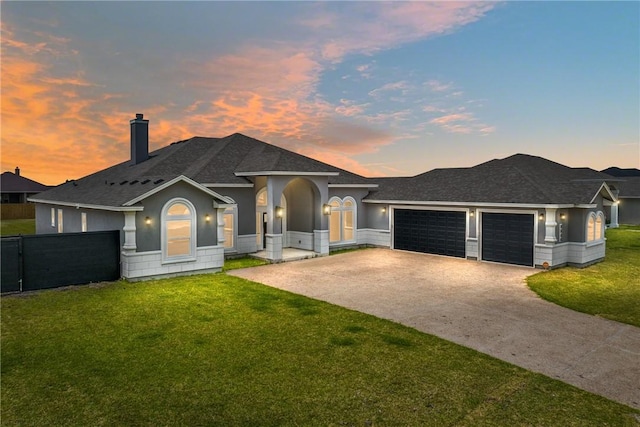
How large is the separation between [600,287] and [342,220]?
12.1 m

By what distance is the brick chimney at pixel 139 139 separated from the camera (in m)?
20.7

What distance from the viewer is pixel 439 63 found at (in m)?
21.3

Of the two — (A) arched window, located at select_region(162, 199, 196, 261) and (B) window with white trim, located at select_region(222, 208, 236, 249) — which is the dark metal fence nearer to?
(A) arched window, located at select_region(162, 199, 196, 261)

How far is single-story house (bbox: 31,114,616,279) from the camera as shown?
1384cm

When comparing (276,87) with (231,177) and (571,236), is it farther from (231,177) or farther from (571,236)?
(571,236)

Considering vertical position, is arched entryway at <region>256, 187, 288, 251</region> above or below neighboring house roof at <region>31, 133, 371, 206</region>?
below

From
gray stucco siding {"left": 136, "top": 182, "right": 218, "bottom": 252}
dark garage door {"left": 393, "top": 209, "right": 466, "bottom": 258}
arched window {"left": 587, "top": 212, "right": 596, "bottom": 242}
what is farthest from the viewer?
dark garage door {"left": 393, "top": 209, "right": 466, "bottom": 258}

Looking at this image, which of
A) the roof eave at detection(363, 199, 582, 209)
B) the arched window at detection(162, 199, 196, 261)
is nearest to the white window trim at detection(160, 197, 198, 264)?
the arched window at detection(162, 199, 196, 261)

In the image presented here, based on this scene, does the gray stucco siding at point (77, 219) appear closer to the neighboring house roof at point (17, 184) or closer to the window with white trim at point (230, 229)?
the window with white trim at point (230, 229)

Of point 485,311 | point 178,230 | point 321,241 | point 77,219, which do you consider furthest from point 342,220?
point 77,219

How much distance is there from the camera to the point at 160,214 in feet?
44.1

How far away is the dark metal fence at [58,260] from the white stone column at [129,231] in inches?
27.9

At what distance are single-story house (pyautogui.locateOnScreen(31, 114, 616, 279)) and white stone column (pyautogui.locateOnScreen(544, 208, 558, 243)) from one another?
0.12 feet

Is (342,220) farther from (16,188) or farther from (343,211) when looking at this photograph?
(16,188)
